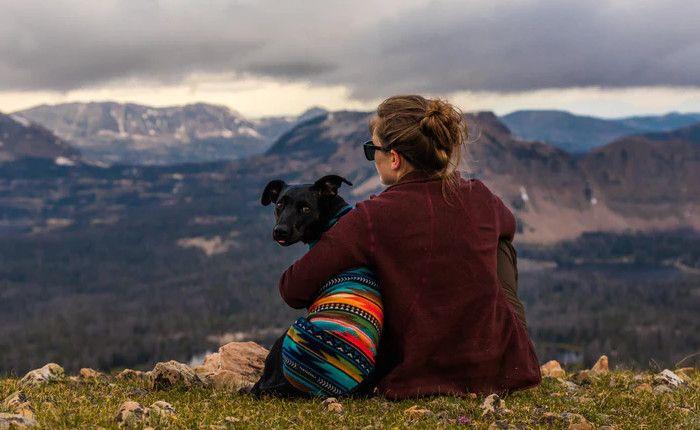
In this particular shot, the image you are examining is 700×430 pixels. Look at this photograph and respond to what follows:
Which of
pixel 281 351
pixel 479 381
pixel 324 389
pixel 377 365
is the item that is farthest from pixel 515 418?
pixel 281 351

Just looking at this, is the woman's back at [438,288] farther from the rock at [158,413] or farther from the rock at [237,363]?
the rock at [237,363]

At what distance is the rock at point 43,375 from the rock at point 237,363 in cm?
250

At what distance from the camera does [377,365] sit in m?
9.27

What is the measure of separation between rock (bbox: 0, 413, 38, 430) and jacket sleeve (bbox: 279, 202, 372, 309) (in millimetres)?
3392

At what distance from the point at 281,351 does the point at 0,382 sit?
513 cm

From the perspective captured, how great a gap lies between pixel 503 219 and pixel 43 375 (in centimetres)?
835

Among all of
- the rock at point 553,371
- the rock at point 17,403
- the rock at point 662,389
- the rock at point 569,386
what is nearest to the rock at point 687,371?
the rock at point 553,371

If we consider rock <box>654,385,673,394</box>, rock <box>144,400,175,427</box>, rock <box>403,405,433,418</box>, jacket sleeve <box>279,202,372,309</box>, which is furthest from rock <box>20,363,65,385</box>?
rock <box>654,385,673,394</box>

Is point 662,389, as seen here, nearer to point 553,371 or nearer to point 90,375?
point 553,371

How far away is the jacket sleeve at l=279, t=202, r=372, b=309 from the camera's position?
27.0 feet

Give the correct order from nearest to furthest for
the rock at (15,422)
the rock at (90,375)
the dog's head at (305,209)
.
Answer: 1. the rock at (15,422)
2. the dog's head at (305,209)
3. the rock at (90,375)

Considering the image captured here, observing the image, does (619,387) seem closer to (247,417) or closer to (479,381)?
(479,381)

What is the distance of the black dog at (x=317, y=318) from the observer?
8391mm

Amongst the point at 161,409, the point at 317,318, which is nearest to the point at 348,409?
the point at 317,318
